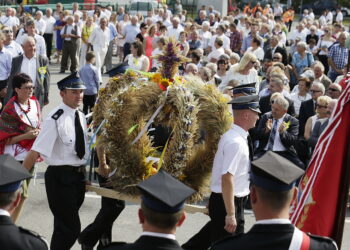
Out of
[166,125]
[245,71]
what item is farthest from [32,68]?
[166,125]

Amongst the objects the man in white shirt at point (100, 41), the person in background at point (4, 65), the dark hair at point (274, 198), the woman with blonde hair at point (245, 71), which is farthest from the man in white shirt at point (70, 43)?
the dark hair at point (274, 198)

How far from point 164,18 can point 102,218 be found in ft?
62.6

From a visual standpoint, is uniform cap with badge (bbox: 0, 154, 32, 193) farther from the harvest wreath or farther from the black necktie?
the harvest wreath

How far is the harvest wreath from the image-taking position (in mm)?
7094

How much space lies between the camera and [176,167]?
23.2ft

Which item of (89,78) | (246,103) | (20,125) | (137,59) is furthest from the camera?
(137,59)

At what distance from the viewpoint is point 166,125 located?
7488 millimetres

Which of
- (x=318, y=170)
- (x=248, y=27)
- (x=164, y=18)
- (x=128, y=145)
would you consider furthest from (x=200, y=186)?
(x=164, y=18)

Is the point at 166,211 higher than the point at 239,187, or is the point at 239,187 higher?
the point at 166,211

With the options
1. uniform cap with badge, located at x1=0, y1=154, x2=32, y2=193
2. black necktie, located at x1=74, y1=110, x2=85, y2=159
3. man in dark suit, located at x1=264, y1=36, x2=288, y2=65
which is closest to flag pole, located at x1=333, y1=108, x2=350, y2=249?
uniform cap with badge, located at x1=0, y1=154, x2=32, y2=193

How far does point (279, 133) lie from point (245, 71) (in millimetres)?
2793

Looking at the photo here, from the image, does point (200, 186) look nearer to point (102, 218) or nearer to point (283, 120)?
point (102, 218)

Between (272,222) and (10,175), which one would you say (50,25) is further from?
(272,222)

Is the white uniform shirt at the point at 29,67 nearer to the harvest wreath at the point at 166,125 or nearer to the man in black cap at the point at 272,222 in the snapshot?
the harvest wreath at the point at 166,125
